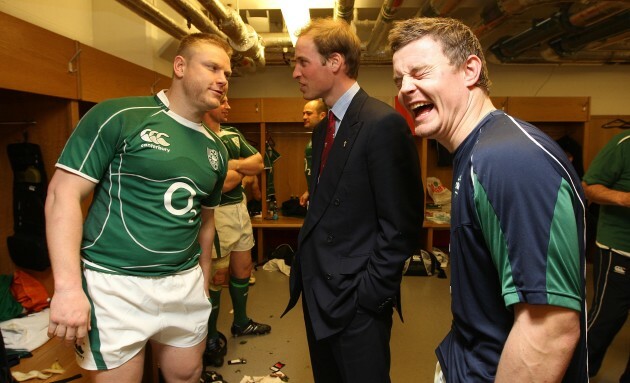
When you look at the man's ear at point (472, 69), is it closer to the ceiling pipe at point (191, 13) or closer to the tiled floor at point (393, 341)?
the tiled floor at point (393, 341)

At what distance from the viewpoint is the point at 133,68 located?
2590mm

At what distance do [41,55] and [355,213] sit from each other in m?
1.72

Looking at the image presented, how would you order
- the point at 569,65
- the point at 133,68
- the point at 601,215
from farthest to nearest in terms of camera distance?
the point at 569,65
the point at 133,68
the point at 601,215

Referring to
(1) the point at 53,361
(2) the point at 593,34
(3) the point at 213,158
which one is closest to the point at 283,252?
(1) the point at 53,361

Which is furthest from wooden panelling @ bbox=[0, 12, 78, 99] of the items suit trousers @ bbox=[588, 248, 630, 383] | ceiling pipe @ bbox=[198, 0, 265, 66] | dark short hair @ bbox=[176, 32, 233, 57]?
suit trousers @ bbox=[588, 248, 630, 383]

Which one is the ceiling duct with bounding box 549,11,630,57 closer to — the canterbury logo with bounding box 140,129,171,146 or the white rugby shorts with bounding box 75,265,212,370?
the canterbury logo with bounding box 140,129,171,146

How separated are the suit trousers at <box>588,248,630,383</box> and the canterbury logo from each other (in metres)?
2.30

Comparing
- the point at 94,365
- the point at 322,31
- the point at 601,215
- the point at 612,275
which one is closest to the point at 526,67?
the point at 601,215

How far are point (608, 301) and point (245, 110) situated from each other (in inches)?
150

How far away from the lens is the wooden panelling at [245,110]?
14.6ft

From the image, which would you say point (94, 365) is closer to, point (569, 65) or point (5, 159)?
point (5, 159)

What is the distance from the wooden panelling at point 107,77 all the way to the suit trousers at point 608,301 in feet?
9.99

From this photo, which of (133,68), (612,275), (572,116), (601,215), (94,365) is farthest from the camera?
(572,116)

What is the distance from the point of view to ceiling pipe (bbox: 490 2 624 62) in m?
2.71
